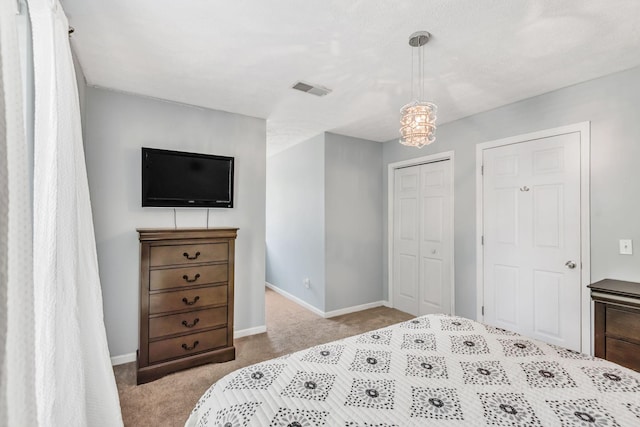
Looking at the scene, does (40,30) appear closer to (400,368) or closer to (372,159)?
(400,368)

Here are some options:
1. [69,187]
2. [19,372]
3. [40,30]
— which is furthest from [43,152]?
[19,372]

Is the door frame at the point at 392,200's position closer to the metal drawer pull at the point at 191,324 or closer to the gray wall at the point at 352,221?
the gray wall at the point at 352,221

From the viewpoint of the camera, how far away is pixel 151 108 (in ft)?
9.64

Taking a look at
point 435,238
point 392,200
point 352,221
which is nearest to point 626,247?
point 435,238

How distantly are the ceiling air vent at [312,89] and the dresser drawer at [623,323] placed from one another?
2667 mm

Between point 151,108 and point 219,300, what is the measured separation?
1899 millimetres

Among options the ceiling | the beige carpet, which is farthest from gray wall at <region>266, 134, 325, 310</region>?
the ceiling

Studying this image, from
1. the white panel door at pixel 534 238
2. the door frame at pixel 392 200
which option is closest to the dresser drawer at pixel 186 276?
the door frame at pixel 392 200

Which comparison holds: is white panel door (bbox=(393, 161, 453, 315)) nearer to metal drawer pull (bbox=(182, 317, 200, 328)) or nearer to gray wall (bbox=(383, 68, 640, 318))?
gray wall (bbox=(383, 68, 640, 318))

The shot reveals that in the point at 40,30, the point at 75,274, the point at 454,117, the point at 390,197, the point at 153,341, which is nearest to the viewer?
the point at 40,30

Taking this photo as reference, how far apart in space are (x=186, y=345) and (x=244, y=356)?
559mm

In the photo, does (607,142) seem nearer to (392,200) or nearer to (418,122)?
(418,122)

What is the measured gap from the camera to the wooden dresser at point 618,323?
200 centimetres

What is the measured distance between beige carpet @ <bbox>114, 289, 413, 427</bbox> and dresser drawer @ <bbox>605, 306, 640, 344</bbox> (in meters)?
2.14
